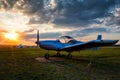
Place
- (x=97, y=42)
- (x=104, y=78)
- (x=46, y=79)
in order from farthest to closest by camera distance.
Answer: (x=97, y=42) < (x=104, y=78) < (x=46, y=79)

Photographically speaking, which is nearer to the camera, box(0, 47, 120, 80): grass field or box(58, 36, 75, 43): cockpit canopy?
box(0, 47, 120, 80): grass field

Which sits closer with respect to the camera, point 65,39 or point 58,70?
point 58,70

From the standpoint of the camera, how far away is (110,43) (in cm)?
1490

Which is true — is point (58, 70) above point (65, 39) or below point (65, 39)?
below

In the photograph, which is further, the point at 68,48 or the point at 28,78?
the point at 68,48

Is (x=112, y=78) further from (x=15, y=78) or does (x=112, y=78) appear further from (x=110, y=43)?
(x=110, y=43)

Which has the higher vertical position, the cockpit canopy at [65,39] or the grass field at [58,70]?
the cockpit canopy at [65,39]

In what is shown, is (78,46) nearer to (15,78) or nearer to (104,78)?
(104,78)

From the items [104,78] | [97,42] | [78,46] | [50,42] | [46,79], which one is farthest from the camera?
[50,42]

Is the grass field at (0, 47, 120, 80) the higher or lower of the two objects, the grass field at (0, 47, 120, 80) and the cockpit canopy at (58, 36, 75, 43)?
the lower

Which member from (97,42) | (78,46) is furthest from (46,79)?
(78,46)

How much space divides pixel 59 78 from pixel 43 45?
1050 cm

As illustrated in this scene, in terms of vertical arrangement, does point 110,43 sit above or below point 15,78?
above

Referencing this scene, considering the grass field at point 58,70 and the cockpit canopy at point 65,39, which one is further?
the cockpit canopy at point 65,39
